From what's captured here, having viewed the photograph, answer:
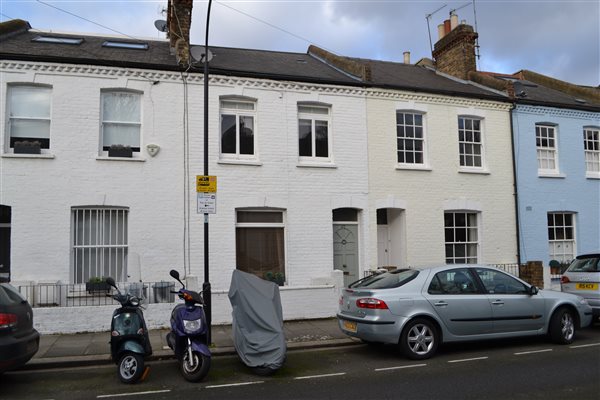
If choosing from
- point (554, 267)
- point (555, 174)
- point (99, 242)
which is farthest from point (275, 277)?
point (555, 174)

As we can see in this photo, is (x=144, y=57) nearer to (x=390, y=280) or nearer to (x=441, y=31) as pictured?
Result: (x=390, y=280)

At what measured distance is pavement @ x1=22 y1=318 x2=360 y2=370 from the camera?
8383 millimetres

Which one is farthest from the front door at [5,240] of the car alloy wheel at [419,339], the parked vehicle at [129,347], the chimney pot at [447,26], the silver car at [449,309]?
the chimney pot at [447,26]

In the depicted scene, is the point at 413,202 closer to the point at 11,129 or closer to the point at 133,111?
the point at 133,111

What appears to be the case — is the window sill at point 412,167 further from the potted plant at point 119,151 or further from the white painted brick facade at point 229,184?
the potted plant at point 119,151

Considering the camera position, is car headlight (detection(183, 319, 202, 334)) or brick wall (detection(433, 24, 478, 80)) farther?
brick wall (detection(433, 24, 478, 80))

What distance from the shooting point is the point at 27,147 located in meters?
11.7

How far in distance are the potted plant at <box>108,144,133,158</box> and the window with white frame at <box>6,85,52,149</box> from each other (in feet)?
4.72

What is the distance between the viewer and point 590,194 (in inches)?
671

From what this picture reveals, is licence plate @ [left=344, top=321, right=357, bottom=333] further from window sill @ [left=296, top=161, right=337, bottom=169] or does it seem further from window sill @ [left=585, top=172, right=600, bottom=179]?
window sill @ [left=585, top=172, right=600, bottom=179]

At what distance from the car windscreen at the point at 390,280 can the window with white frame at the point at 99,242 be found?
6.18 meters

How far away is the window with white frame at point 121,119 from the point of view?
40.8 feet

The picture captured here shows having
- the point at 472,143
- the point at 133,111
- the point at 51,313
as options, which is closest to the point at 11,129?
the point at 133,111

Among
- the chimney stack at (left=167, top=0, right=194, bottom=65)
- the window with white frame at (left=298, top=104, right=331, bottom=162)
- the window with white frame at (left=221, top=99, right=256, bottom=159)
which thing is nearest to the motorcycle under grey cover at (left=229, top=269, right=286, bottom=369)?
the window with white frame at (left=221, top=99, right=256, bottom=159)
